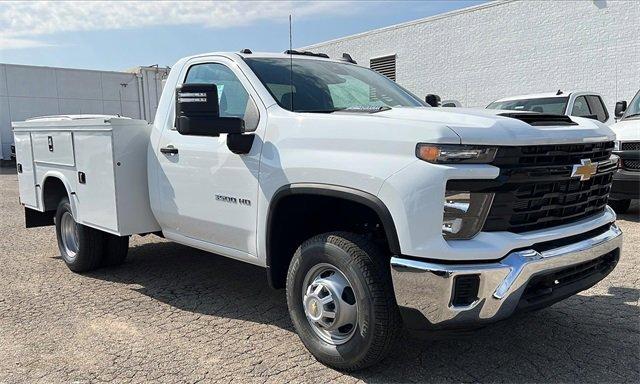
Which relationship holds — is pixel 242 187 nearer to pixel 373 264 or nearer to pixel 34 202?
pixel 373 264

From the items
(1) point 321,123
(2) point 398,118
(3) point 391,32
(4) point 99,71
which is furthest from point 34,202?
(4) point 99,71

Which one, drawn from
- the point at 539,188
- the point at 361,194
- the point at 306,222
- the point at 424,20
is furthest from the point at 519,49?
the point at 361,194

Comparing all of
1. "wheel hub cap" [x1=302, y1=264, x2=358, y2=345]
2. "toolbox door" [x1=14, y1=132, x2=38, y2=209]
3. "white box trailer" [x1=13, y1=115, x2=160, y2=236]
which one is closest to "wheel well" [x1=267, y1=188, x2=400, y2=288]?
"wheel hub cap" [x1=302, y1=264, x2=358, y2=345]

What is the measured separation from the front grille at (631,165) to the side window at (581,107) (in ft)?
6.98

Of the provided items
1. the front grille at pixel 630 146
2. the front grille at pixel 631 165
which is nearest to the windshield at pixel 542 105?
the front grille at pixel 630 146

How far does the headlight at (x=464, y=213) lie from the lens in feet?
9.18

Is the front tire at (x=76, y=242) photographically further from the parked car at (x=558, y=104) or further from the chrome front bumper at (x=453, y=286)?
the parked car at (x=558, y=104)

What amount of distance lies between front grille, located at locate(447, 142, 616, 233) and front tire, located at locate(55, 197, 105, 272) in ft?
13.6

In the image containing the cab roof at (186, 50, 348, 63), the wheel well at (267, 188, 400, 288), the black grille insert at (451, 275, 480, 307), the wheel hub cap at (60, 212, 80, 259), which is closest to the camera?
the black grille insert at (451, 275, 480, 307)

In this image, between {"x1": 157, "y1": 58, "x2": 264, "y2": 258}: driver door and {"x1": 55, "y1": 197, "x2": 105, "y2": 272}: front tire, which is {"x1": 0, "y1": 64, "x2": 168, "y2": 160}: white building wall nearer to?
{"x1": 55, "y1": 197, "x2": 105, "y2": 272}: front tire

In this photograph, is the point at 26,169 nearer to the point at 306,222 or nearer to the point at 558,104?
the point at 306,222

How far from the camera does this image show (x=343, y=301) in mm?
3260

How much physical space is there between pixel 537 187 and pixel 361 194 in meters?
0.94

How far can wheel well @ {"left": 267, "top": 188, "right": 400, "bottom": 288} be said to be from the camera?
3.41 meters
